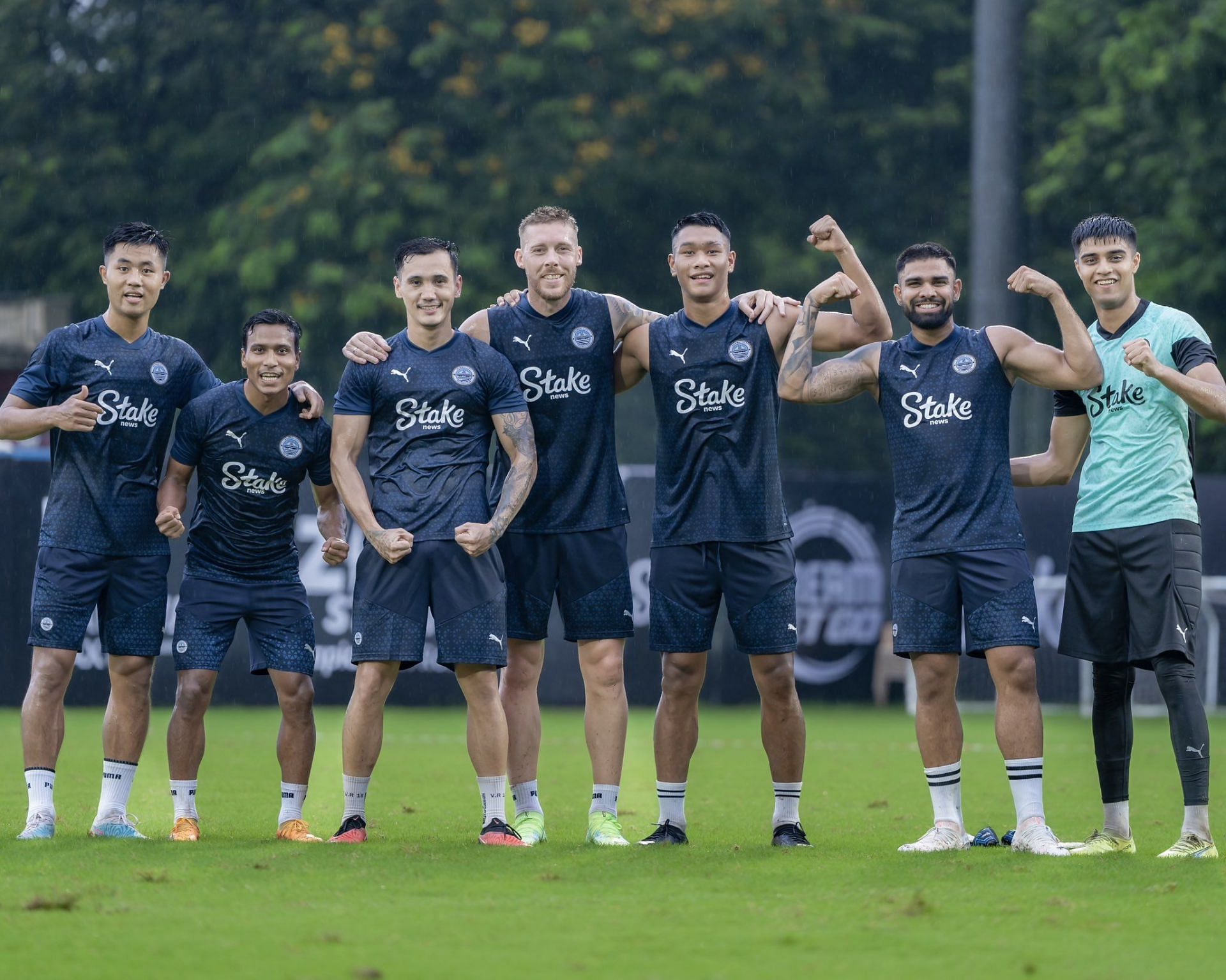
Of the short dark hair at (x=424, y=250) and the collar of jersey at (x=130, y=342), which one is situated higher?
the short dark hair at (x=424, y=250)

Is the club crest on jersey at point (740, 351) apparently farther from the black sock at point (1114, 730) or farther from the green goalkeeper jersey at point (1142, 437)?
the black sock at point (1114, 730)

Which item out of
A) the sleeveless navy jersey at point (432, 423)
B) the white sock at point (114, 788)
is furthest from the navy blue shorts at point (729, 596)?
the white sock at point (114, 788)

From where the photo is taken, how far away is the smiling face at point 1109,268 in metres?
7.94

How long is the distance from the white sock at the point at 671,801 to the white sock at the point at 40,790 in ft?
8.46

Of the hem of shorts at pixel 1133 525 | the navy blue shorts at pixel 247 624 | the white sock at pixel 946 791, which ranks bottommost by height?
the white sock at pixel 946 791

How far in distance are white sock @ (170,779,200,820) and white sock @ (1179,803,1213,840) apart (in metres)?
4.15

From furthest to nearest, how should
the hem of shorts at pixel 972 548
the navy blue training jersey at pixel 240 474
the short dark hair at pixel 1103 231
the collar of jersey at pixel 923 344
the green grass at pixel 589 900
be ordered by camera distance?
the navy blue training jersey at pixel 240 474
the collar of jersey at pixel 923 344
the short dark hair at pixel 1103 231
the hem of shorts at pixel 972 548
the green grass at pixel 589 900

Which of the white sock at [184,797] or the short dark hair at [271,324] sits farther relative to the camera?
the short dark hair at [271,324]

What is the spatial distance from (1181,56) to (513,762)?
17380 millimetres

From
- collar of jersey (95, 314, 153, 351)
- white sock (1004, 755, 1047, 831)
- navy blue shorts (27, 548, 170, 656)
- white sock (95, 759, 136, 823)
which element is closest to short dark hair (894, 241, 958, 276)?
white sock (1004, 755, 1047, 831)

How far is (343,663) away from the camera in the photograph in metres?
17.5

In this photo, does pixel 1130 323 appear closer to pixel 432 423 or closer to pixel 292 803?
pixel 432 423

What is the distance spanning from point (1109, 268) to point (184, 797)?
451 centimetres

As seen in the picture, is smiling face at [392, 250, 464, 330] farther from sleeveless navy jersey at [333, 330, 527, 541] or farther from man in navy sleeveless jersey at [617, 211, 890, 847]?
man in navy sleeveless jersey at [617, 211, 890, 847]
